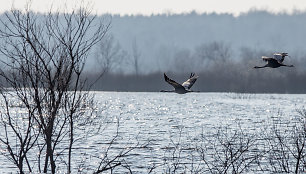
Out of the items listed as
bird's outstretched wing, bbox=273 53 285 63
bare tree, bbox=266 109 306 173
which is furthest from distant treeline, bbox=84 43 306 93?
bird's outstretched wing, bbox=273 53 285 63

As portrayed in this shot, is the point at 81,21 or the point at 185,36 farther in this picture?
the point at 185,36

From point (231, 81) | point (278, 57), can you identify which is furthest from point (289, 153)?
point (231, 81)

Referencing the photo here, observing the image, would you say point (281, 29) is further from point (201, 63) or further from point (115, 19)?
point (201, 63)

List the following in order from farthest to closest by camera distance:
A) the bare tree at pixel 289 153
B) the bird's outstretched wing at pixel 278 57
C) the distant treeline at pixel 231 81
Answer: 1. the distant treeline at pixel 231 81
2. the bird's outstretched wing at pixel 278 57
3. the bare tree at pixel 289 153

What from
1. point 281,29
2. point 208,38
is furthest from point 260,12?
point 208,38

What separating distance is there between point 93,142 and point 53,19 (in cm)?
1127

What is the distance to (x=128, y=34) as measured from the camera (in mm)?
159000

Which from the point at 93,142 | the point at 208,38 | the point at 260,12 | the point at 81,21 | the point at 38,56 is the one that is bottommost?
the point at 93,142

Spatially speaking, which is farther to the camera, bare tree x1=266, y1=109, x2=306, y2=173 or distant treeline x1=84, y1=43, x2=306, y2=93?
distant treeline x1=84, y1=43, x2=306, y2=93

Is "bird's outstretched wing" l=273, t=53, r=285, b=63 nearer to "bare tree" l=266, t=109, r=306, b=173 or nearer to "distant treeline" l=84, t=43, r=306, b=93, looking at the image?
"bare tree" l=266, t=109, r=306, b=173

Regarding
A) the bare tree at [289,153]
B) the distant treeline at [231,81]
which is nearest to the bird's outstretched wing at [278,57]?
the bare tree at [289,153]

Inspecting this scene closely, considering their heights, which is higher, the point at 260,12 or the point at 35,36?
the point at 260,12

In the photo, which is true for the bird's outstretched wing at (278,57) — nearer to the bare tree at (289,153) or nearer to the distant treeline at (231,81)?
the bare tree at (289,153)

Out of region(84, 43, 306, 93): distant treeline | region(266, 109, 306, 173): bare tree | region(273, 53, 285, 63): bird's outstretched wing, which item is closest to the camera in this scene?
region(266, 109, 306, 173): bare tree
